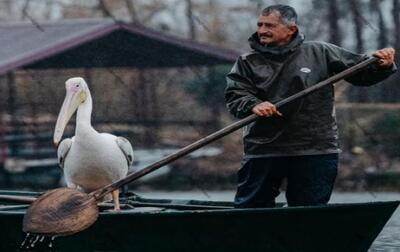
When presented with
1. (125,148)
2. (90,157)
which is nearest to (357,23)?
(125,148)

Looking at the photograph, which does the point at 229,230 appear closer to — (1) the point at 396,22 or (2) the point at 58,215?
(2) the point at 58,215

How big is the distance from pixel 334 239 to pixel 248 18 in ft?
48.2

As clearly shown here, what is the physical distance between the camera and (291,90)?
9.91 meters

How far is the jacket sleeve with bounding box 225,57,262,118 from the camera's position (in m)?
9.81

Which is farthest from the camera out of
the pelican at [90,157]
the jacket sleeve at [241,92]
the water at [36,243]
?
the pelican at [90,157]

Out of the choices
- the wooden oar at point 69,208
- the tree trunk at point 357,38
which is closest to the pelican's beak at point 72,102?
the wooden oar at point 69,208

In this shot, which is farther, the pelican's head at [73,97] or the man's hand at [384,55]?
the pelican's head at [73,97]

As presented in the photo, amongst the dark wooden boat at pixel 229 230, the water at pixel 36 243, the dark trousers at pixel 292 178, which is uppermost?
the dark trousers at pixel 292 178

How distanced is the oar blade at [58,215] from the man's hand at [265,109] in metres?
1.24

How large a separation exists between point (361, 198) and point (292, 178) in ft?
30.6

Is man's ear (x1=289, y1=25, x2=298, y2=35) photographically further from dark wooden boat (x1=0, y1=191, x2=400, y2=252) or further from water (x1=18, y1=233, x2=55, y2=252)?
water (x1=18, y1=233, x2=55, y2=252)

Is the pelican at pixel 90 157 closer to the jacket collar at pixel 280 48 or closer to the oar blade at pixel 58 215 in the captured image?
the oar blade at pixel 58 215

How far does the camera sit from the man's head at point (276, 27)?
32.6ft

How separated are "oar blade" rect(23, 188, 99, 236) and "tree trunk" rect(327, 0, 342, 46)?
1259cm
